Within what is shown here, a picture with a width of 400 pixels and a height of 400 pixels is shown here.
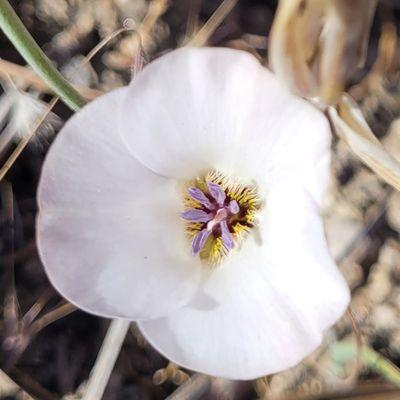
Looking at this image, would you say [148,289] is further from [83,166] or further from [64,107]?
[64,107]

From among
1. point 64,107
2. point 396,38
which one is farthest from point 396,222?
point 64,107

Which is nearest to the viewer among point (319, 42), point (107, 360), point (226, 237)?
point (319, 42)

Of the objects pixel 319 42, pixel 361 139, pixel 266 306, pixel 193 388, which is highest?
pixel 319 42

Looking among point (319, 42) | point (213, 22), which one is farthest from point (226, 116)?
point (213, 22)

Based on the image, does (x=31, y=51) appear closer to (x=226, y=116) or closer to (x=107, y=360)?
(x=226, y=116)

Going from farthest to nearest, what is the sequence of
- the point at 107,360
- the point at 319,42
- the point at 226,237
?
1. the point at 107,360
2. the point at 226,237
3. the point at 319,42

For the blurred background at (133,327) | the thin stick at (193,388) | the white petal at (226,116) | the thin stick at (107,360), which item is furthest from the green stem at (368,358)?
the white petal at (226,116)

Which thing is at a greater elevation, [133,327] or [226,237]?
[226,237]

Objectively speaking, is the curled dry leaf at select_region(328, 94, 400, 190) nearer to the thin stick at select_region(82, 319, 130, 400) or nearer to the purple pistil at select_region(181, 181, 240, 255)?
the purple pistil at select_region(181, 181, 240, 255)
